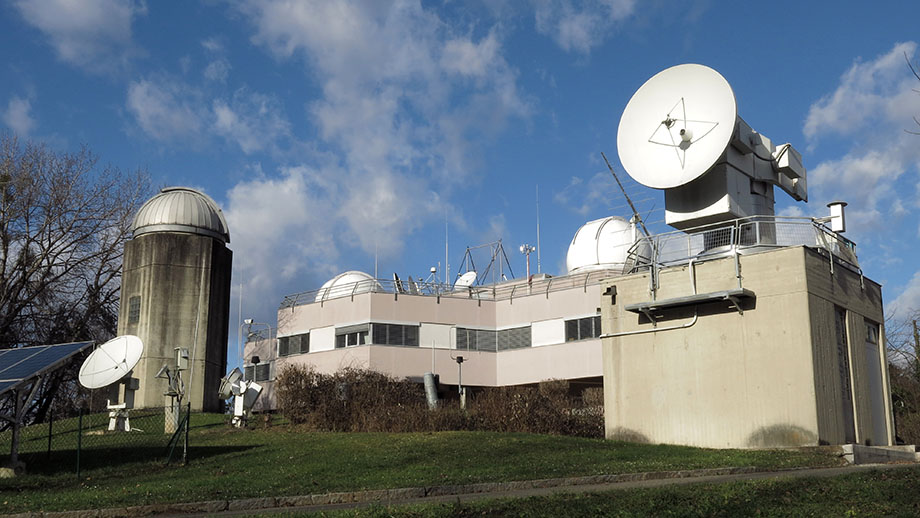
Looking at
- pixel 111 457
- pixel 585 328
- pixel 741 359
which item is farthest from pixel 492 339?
pixel 111 457

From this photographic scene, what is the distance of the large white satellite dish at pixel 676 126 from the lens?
25.4 metres

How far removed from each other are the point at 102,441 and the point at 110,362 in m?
2.23

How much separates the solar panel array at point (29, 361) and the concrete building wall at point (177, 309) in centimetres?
1505

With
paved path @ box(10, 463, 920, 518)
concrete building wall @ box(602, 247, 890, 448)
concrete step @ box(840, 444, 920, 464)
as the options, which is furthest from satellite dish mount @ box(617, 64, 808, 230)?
paved path @ box(10, 463, 920, 518)

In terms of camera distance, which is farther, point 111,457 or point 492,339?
point 492,339

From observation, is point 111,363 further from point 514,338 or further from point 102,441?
point 514,338

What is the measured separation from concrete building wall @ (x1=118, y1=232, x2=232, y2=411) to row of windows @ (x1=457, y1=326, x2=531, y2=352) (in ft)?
33.2

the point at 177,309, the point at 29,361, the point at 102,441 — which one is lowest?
A: the point at 102,441

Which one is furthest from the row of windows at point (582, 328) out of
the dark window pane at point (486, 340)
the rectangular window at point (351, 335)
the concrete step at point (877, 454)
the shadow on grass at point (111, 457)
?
the shadow on grass at point (111, 457)

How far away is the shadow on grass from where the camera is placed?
63.4 feet

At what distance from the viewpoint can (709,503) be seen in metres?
12.1

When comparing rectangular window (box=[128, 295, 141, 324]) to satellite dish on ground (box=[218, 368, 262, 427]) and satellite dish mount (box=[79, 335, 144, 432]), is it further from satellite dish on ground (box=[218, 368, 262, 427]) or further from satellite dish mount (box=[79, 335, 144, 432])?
satellite dish mount (box=[79, 335, 144, 432])

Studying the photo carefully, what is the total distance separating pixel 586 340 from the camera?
37.9 meters

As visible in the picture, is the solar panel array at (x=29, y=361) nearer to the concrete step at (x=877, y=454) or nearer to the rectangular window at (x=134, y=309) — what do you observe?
the rectangular window at (x=134, y=309)
